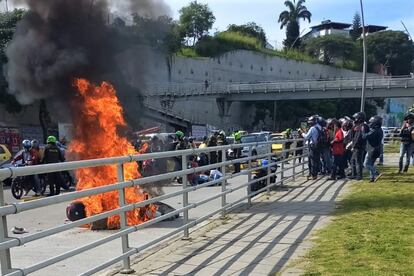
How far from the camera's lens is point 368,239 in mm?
6188

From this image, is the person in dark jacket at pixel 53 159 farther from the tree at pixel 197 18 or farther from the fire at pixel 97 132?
the tree at pixel 197 18

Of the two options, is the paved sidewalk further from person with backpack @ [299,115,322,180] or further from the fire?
person with backpack @ [299,115,322,180]

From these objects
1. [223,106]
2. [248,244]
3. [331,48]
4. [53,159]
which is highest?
[331,48]

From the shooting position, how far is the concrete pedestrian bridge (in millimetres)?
60312

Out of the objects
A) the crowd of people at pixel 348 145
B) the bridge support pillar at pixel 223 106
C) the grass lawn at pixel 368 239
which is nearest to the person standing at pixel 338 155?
the crowd of people at pixel 348 145

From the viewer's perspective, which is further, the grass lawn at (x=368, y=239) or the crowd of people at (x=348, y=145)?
the crowd of people at (x=348, y=145)

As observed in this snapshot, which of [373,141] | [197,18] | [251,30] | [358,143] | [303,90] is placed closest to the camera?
[373,141]

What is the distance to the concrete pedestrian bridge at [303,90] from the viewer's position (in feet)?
198

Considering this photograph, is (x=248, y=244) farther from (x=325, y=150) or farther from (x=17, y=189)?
(x=17, y=189)

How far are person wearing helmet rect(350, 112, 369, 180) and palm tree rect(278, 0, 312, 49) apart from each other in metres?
93.9

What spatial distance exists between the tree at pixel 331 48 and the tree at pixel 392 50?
1044 cm

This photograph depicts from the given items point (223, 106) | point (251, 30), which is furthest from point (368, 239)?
point (251, 30)

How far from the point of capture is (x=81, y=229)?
26.6 ft

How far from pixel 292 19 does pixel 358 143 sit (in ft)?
320
